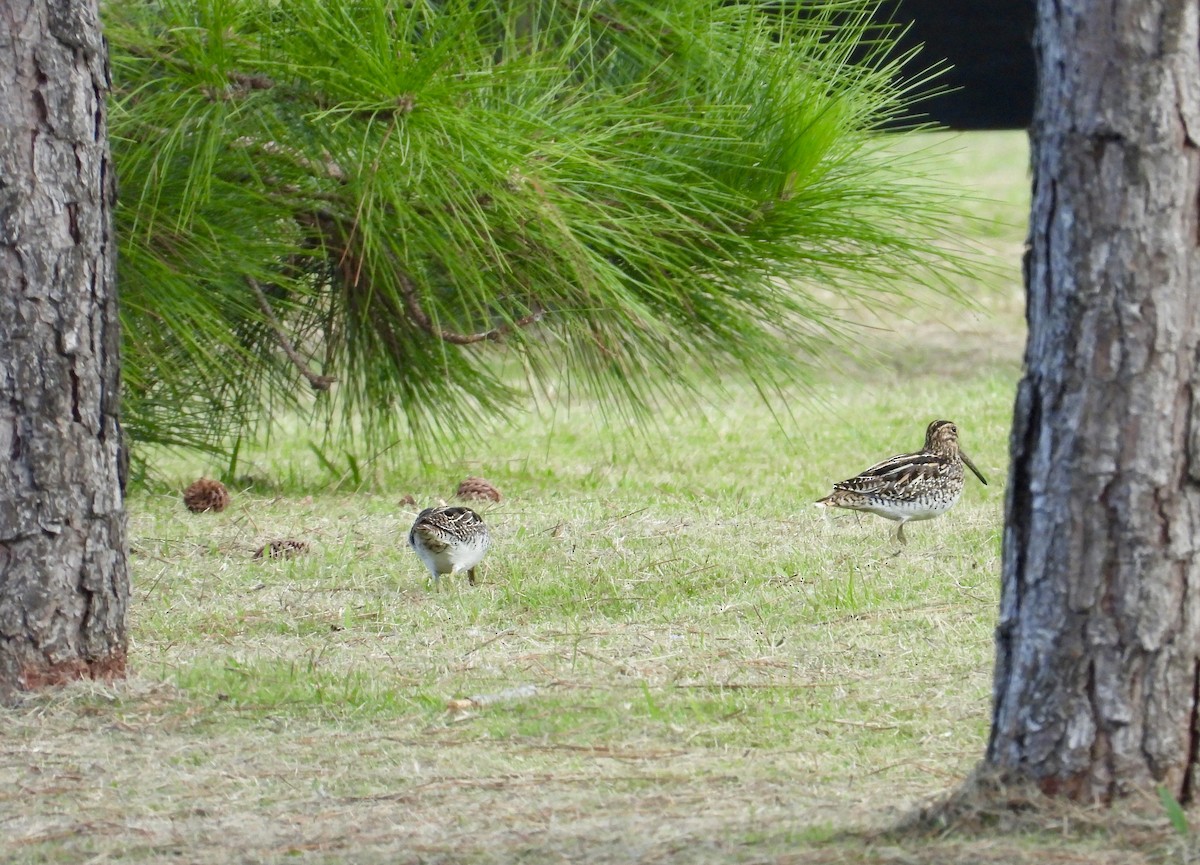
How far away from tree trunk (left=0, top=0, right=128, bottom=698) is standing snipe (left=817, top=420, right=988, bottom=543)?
2112 mm

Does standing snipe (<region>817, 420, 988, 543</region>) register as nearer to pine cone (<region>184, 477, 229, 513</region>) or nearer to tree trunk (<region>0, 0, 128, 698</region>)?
pine cone (<region>184, 477, 229, 513</region>)

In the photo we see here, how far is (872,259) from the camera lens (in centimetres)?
540

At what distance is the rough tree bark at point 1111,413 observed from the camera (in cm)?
207

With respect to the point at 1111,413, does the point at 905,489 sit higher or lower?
lower

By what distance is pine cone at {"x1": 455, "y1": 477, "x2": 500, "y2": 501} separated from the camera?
17.2 feet

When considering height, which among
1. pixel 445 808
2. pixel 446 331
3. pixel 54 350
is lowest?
pixel 445 808

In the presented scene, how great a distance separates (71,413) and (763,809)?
1.48 m

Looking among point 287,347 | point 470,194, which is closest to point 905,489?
point 470,194

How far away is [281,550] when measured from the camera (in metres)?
4.39

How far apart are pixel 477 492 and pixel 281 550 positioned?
99 centimetres

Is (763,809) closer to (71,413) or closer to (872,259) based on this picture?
(71,413)

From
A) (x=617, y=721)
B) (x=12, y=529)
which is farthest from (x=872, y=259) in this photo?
(x=12, y=529)

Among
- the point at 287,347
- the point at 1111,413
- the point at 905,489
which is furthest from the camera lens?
the point at 287,347

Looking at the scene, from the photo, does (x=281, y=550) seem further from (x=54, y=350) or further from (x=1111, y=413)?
(x=1111, y=413)
